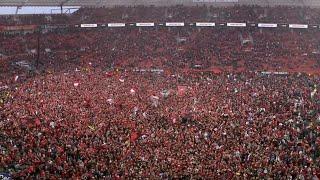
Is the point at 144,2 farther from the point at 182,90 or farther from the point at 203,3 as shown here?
the point at 182,90

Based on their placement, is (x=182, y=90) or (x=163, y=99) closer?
(x=163, y=99)

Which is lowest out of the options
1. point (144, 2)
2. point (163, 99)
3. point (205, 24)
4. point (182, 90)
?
Result: point (163, 99)

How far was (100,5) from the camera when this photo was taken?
1844 inches

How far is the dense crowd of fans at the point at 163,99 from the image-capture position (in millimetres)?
18906

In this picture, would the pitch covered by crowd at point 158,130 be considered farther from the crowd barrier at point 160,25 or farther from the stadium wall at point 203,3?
the stadium wall at point 203,3

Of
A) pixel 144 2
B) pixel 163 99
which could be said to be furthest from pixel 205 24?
pixel 163 99

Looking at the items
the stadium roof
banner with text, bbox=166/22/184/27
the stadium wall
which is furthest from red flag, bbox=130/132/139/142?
the stadium wall

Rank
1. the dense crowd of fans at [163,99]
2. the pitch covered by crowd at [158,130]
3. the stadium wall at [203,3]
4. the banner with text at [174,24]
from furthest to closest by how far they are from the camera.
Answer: the stadium wall at [203,3], the banner with text at [174,24], the dense crowd of fans at [163,99], the pitch covered by crowd at [158,130]

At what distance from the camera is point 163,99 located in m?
27.8

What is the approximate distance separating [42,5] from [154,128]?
26365 millimetres

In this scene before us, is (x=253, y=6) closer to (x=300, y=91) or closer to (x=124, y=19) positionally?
(x=124, y=19)

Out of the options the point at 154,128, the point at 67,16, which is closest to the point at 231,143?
the point at 154,128

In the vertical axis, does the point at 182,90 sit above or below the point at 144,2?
below

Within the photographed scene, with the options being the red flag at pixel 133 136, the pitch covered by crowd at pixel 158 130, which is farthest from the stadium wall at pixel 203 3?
the red flag at pixel 133 136
